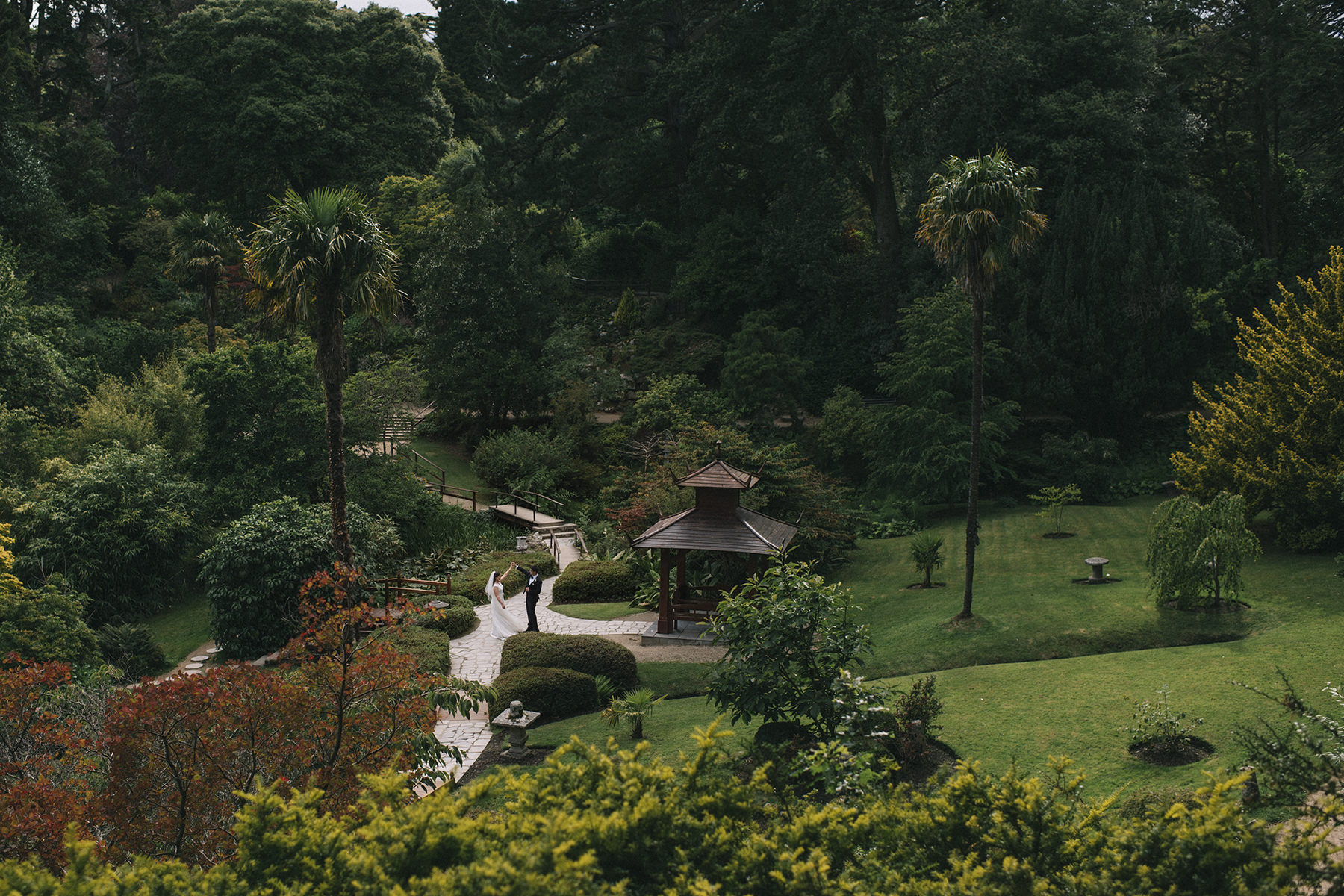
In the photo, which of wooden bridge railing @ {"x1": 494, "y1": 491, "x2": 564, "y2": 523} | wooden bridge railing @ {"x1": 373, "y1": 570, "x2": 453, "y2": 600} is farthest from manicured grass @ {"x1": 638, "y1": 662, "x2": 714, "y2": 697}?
wooden bridge railing @ {"x1": 494, "y1": 491, "x2": 564, "y2": 523}

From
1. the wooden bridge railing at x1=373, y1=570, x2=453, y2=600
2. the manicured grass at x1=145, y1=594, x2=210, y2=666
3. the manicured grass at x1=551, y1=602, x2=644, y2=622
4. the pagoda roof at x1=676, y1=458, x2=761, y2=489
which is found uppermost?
the pagoda roof at x1=676, y1=458, x2=761, y2=489

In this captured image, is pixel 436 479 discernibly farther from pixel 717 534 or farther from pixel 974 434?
pixel 974 434

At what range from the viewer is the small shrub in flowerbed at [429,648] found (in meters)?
17.7

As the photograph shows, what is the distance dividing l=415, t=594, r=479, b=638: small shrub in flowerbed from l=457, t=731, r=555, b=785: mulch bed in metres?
5.84

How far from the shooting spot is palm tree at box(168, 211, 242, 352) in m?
33.6

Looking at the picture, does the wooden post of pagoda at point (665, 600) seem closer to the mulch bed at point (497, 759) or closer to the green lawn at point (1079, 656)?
the green lawn at point (1079, 656)

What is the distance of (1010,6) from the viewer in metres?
36.2

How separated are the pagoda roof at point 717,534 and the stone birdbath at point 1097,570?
650 centimetres

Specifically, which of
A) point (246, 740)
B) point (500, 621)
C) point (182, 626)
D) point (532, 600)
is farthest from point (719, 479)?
point (182, 626)

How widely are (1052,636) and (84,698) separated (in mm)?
16331

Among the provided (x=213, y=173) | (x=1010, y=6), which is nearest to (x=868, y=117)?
(x=1010, y=6)

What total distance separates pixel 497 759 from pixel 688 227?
32.5 m

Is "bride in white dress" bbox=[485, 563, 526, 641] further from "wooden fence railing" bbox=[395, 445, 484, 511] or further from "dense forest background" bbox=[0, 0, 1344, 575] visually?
"wooden fence railing" bbox=[395, 445, 484, 511]

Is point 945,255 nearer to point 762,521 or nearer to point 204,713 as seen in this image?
point 762,521
